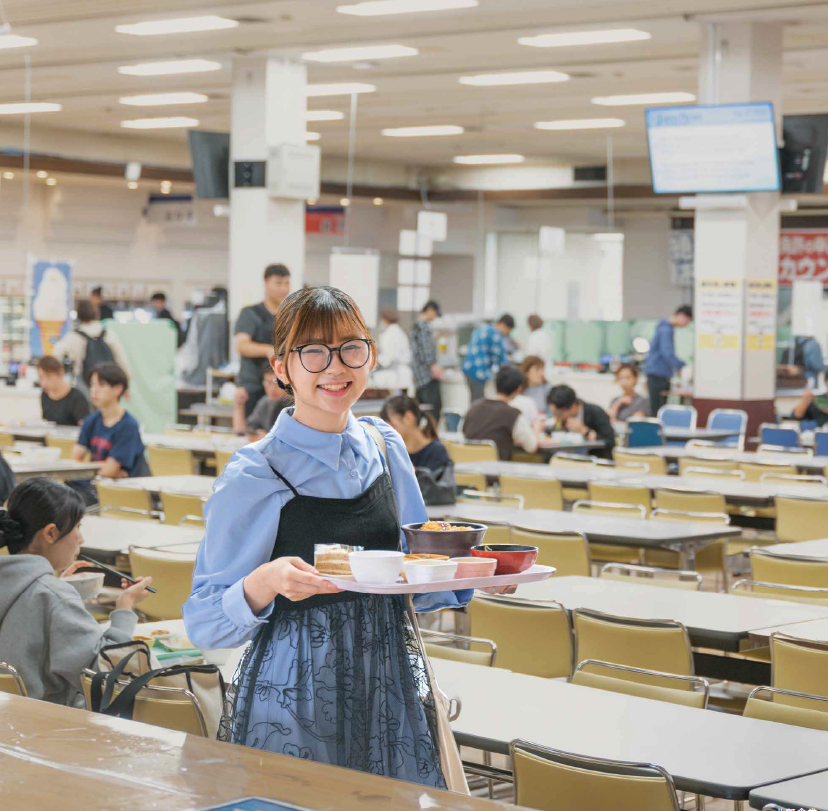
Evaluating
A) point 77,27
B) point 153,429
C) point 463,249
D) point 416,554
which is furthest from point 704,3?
point 463,249

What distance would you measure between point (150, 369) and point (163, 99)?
4.16 meters

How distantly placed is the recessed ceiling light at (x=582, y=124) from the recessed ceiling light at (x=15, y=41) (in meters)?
6.33

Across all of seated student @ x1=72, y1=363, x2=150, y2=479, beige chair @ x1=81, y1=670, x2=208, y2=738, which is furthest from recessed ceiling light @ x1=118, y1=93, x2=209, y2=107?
beige chair @ x1=81, y1=670, x2=208, y2=738

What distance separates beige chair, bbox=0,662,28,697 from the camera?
3.12 metres

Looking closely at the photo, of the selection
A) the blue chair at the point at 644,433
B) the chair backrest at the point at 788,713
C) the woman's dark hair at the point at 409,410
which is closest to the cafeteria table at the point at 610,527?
the woman's dark hair at the point at 409,410

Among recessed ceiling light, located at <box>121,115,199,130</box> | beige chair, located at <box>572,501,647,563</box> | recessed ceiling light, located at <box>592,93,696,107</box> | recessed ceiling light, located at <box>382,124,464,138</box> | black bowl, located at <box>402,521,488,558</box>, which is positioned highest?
recessed ceiling light, located at <box>121,115,199,130</box>

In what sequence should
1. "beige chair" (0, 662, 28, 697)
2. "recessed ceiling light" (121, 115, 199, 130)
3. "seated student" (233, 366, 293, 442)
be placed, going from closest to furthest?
"beige chair" (0, 662, 28, 697), "seated student" (233, 366, 293, 442), "recessed ceiling light" (121, 115, 199, 130)

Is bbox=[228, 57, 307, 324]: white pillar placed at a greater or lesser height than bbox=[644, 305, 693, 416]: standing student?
greater

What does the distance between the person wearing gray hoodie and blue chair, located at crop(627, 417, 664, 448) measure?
23.7 feet

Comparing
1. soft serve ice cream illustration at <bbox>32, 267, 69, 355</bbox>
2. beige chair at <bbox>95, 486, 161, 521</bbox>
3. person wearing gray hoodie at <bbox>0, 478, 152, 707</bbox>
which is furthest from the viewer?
soft serve ice cream illustration at <bbox>32, 267, 69, 355</bbox>

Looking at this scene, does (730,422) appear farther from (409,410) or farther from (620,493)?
(409,410)

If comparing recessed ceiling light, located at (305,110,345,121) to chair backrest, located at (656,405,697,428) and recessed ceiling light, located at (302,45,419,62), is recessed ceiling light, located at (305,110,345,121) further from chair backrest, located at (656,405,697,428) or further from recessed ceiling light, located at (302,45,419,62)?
chair backrest, located at (656,405,697,428)

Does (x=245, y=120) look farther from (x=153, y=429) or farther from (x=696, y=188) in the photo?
(x=696, y=188)

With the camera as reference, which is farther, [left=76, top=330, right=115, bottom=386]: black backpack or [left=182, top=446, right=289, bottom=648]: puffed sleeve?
[left=76, top=330, right=115, bottom=386]: black backpack
